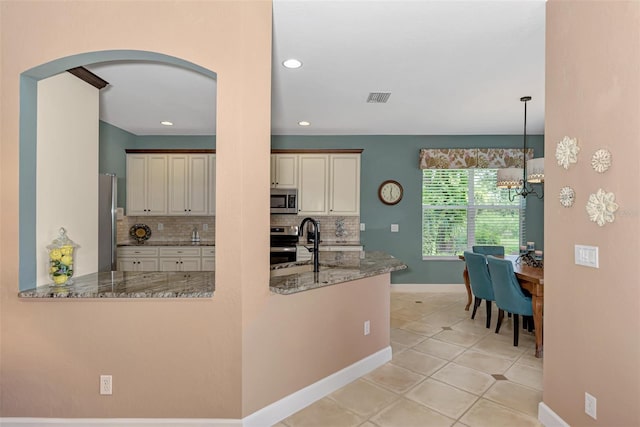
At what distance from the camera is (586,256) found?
172 centimetres

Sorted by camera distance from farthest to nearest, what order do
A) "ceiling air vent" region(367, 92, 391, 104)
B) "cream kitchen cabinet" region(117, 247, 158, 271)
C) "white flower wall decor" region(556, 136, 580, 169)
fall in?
"cream kitchen cabinet" region(117, 247, 158, 271) → "ceiling air vent" region(367, 92, 391, 104) → "white flower wall decor" region(556, 136, 580, 169)

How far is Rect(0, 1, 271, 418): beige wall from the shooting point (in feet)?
6.26

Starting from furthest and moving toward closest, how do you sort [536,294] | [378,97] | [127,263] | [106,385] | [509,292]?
[127,263]
[378,97]
[509,292]
[536,294]
[106,385]

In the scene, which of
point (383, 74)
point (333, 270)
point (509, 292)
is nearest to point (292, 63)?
point (383, 74)

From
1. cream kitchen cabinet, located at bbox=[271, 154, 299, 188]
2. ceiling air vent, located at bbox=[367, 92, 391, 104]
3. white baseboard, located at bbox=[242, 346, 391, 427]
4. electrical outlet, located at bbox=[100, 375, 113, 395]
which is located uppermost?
ceiling air vent, located at bbox=[367, 92, 391, 104]

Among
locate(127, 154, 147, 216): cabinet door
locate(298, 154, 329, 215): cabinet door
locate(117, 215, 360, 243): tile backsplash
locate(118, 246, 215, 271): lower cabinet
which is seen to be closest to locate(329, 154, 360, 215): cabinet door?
locate(298, 154, 329, 215): cabinet door

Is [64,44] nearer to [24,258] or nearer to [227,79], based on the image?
[227,79]

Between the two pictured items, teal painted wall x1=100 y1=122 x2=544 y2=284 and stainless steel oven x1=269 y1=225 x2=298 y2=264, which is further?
teal painted wall x1=100 y1=122 x2=544 y2=284

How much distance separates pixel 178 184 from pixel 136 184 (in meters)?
0.66

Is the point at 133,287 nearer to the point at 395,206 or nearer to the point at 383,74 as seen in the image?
the point at 383,74

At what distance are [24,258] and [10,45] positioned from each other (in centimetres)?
128

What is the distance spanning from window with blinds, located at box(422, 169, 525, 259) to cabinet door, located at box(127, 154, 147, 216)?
15.1 ft

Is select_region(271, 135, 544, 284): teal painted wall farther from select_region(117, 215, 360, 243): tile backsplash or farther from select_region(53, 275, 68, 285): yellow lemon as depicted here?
select_region(53, 275, 68, 285): yellow lemon

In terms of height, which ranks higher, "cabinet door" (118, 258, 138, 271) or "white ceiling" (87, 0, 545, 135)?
"white ceiling" (87, 0, 545, 135)
